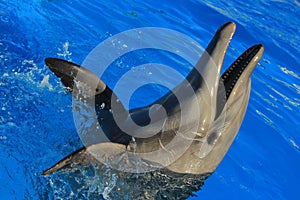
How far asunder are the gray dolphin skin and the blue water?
1084mm

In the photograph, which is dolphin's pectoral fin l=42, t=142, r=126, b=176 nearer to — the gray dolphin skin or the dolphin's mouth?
the gray dolphin skin

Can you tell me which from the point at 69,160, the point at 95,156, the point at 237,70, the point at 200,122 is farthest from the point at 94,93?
the point at 237,70

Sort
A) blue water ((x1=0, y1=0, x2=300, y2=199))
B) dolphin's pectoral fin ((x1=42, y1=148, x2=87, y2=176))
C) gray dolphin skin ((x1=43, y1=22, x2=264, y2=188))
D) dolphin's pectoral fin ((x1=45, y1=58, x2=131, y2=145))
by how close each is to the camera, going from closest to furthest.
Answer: dolphin's pectoral fin ((x1=42, y1=148, x2=87, y2=176)) < gray dolphin skin ((x1=43, y1=22, x2=264, y2=188)) < dolphin's pectoral fin ((x1=45, y1=58, x2=131, y2=145)) < blue water ((x1=0, y1=0, x2=300, y2=199))

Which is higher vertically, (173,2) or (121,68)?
(173,2)

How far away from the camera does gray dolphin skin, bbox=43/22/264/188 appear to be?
3.23 metres

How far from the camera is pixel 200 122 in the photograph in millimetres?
3254

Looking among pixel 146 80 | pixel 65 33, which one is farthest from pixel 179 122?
pixel 65 33

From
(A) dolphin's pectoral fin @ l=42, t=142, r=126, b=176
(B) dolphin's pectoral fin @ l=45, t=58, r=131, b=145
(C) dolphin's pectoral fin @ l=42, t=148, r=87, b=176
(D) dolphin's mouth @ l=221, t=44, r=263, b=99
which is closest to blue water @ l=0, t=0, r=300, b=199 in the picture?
(B) dolphin's pectoral fin @ l=45, t=58, r=131, b=145

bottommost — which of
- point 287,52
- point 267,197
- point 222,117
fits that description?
point 267,197

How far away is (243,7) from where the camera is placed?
1137cm

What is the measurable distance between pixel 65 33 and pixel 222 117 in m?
4.82

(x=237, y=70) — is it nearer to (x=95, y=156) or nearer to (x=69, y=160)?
(x=95, y=156)

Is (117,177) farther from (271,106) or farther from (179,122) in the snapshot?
(271,106)

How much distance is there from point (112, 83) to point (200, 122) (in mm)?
3630
